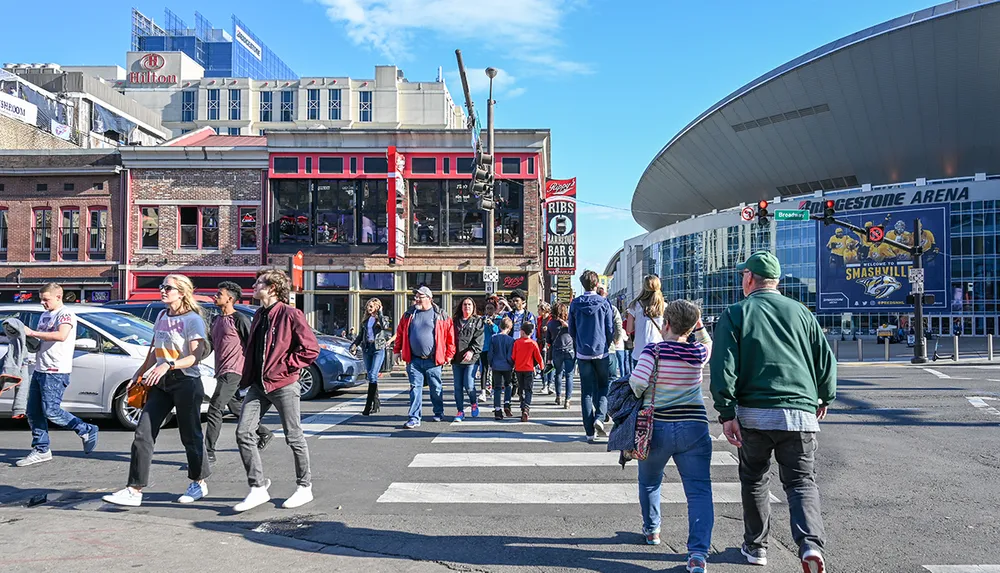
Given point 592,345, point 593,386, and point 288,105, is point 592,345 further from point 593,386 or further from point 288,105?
point 288,105

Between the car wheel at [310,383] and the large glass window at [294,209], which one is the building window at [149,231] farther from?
the car wheel at [310,383]

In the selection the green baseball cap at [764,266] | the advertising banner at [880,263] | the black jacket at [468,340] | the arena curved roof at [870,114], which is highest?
the arena curved roof at [870,114]

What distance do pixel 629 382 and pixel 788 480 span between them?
3.55ft

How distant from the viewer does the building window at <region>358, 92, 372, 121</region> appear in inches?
2945

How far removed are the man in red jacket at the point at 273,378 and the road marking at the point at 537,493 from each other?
902 mm

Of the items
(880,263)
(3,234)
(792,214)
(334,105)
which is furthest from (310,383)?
(334,105)

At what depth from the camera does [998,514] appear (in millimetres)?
5668

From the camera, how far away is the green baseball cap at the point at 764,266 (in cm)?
452

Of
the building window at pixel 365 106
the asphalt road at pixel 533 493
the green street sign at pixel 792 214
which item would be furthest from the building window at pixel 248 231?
the building window at pixel 365 106

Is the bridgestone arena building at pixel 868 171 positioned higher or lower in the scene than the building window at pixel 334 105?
lower

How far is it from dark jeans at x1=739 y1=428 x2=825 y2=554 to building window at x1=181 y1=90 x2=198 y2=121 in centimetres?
8242

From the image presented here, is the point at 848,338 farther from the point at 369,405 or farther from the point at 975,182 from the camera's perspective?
the point at 369,405

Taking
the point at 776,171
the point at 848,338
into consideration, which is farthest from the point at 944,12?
the point at 848,338

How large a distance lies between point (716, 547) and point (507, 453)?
349 centimetres
